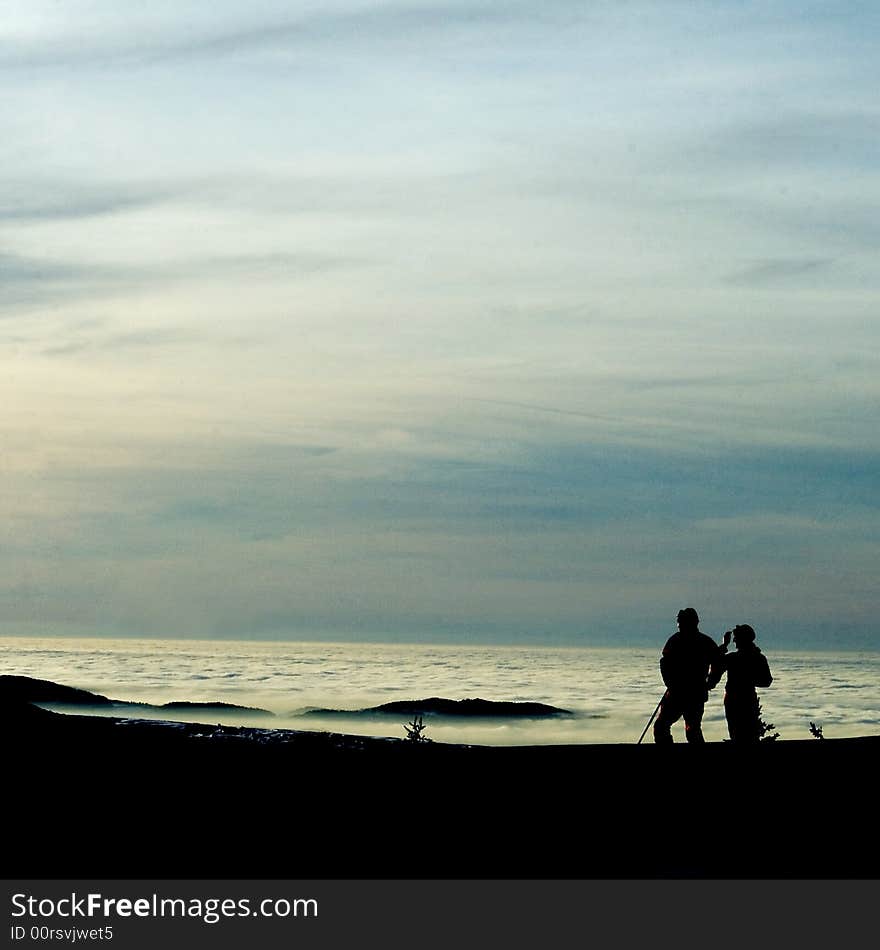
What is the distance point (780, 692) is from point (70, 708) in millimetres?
32246

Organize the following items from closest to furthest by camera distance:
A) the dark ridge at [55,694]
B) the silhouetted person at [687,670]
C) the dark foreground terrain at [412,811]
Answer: the dark foreground terrain at [412,811], the silhouetted person at [687,670], the dark ridge at [55,694]

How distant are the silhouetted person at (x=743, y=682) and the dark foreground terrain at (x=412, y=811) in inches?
39.6

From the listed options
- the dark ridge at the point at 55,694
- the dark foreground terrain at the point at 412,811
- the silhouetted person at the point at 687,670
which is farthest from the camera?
the dark ridge at the point at 55,694

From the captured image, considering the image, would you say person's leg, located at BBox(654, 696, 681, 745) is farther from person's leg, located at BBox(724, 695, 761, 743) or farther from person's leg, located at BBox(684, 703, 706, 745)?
person's leg, located at BBox(724, 695, 761, 743)

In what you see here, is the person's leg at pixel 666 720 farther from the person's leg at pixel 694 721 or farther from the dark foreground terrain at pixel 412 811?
the dark foreground terrain at pixel 412 811

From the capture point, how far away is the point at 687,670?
19.1 m

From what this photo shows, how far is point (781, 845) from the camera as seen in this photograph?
15.4 metres

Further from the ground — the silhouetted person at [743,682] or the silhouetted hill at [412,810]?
the silhouetted person at [743,682]

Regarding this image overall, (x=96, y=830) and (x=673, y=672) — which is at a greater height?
(x=673, y=672)

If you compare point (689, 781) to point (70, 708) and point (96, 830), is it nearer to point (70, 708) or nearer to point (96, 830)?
point (96, 830)

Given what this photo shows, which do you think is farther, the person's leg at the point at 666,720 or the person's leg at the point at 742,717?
the person's leg at the point at 666,720

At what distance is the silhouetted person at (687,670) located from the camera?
19.1 metres

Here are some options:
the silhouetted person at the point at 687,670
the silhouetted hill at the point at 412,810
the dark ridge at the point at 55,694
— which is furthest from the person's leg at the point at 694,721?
the dark ridge at the point at 55,694
